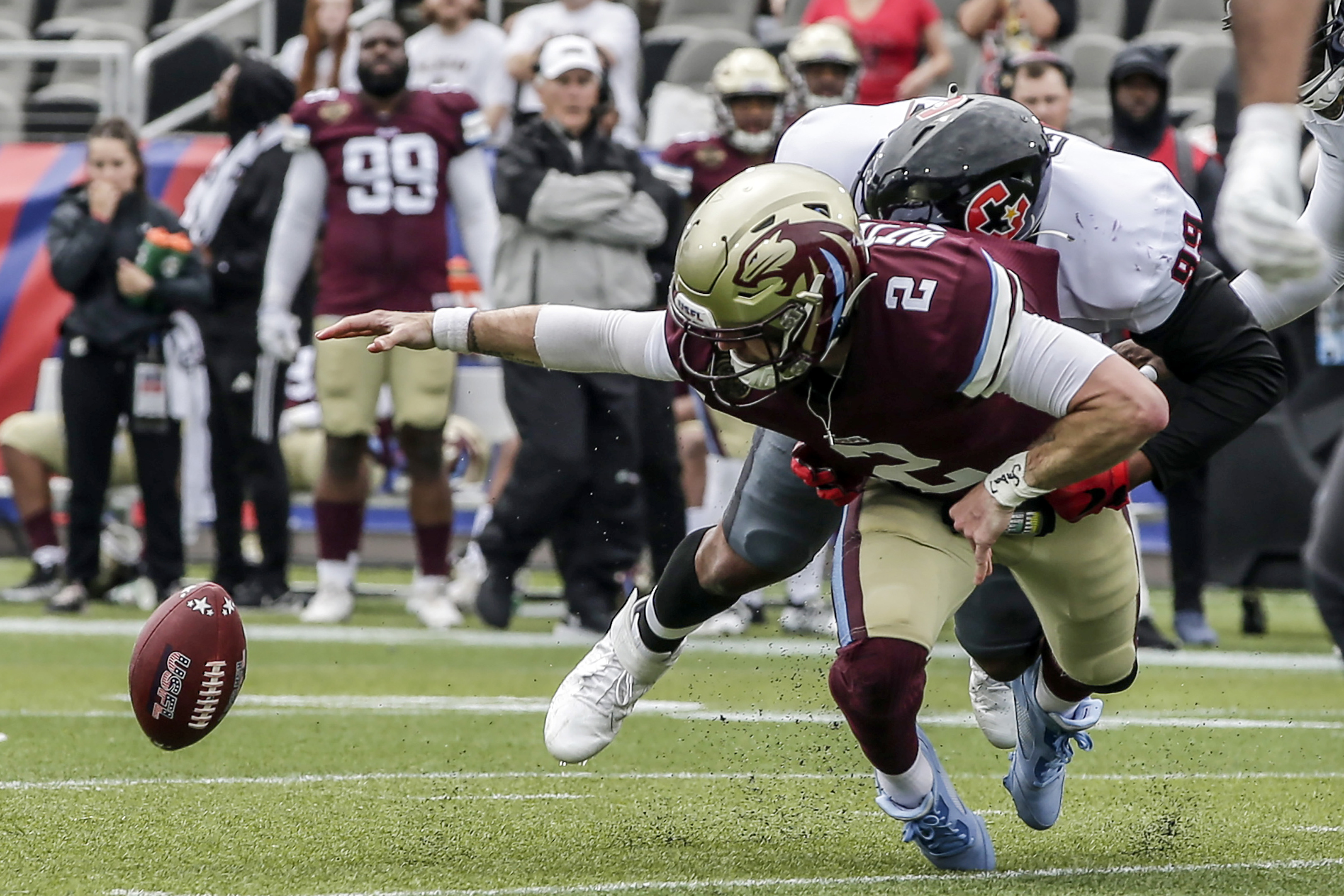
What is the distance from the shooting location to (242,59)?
7.87 metres

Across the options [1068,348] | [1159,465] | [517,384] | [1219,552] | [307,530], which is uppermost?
[1068,348]

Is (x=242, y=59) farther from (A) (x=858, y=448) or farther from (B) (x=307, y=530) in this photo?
(A) (x=858, y=448)

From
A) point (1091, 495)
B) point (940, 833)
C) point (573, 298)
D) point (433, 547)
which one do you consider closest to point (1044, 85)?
point (573, 298)

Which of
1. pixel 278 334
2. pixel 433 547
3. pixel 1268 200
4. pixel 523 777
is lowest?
pixel 433 547

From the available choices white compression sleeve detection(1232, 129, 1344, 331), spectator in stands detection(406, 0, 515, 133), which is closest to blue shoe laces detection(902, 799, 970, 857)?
white compression sleeve detection(1232, 129, 1344, 331)

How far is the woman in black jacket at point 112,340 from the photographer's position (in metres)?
7.51

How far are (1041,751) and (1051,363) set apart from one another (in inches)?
39.9

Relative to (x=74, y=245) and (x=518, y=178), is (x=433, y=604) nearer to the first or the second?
(x=518, y=178)

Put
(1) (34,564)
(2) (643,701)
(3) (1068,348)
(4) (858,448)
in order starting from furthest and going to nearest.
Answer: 1. (1) (34,564)
2. (2) (643,701)
3. (4) (858,448)
4. (3) (1068,348)

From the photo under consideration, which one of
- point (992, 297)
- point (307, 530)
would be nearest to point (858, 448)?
point (992, 297)

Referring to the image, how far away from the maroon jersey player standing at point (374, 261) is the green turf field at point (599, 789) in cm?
85

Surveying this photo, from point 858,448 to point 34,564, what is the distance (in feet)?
19.0

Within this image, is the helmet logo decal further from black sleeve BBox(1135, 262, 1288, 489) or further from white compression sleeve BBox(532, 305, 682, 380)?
white compression sleeve BBox(532, 305, 682, 380)

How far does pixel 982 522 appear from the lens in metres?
3.24
